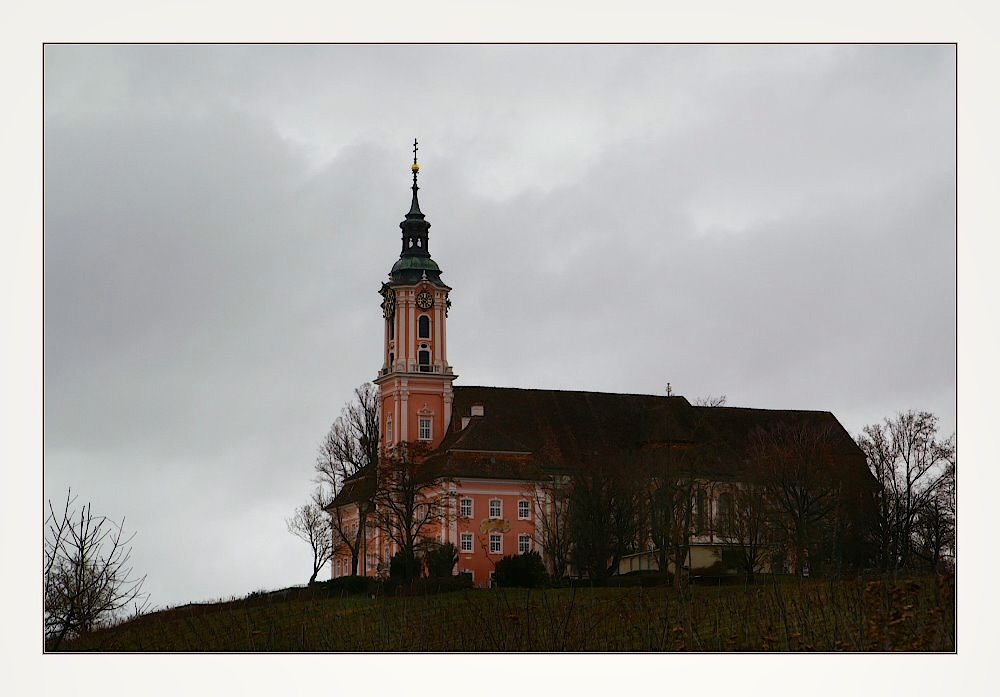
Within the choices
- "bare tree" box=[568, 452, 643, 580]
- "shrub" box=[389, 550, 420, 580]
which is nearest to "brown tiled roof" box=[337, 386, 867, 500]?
"bare tree" box=[568, 452, 643, 580]

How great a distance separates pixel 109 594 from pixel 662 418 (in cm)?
5914

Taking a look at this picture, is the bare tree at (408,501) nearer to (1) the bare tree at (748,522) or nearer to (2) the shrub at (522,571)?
(2) the shrub at (522,571)

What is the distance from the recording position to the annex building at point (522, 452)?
66.2 meters

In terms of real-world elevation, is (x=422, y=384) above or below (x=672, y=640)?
above

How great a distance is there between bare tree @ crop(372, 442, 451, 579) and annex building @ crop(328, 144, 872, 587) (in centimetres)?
20

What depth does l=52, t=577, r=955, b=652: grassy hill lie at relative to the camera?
808 inches

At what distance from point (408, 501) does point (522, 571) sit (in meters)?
9.46

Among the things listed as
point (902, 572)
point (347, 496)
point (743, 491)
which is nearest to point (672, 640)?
point (902, 572)

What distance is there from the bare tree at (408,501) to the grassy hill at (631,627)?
33960 mm

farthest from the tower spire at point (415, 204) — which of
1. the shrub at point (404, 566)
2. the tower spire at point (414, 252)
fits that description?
the shrub at point (404, 566)
